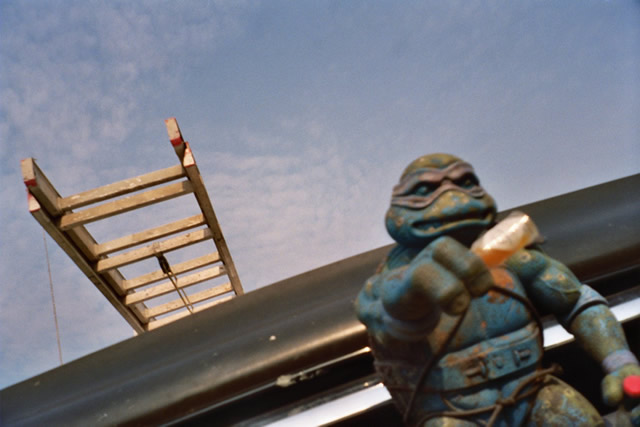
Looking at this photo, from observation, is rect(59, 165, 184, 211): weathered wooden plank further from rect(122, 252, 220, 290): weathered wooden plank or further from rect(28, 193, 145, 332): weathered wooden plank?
rect(122, 252, 220, 290): weathered wooden plank

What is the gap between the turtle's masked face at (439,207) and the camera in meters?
1.27

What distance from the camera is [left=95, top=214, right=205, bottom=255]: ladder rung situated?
3.63 m

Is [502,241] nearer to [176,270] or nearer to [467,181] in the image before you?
[467,181]

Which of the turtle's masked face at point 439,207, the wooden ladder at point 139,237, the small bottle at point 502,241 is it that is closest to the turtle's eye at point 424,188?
the turtle's masked face at point 439,207

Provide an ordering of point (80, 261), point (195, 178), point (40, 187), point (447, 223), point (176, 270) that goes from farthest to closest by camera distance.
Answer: point (176, 270) < point (80, 261) < point (195, 178) < point (40, 187) < point (447, 223)

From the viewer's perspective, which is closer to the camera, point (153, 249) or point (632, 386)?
point (632, 386)

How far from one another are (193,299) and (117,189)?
1169mm

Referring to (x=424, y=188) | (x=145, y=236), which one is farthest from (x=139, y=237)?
(x=424, y=188)

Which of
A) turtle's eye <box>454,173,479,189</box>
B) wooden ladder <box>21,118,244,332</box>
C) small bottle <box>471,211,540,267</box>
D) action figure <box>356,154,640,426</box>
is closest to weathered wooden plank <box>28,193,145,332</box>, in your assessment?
wooden ladder <box>21,118,244,332</box>

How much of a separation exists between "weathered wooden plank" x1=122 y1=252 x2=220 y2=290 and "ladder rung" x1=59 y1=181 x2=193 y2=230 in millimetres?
612

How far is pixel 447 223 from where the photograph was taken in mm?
1273

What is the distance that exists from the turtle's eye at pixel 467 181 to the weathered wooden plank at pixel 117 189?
247 centimetres

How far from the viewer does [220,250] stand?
12.9 feet

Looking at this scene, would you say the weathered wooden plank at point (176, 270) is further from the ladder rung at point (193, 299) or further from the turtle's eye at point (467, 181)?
the turtle's eye at point (467, 181)
